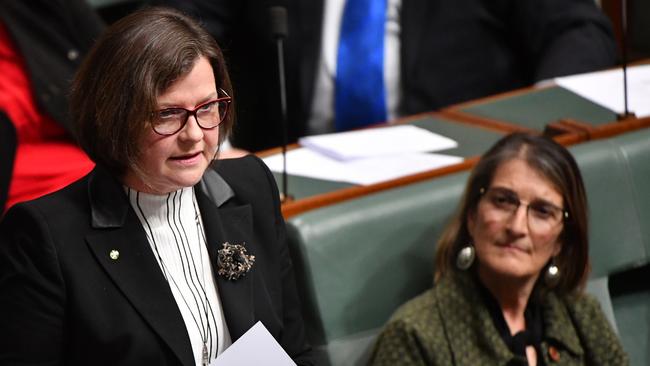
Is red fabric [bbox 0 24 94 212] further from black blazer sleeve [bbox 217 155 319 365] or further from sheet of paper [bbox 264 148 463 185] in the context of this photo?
black blazer sleeve [bbox 217 155 319 365]

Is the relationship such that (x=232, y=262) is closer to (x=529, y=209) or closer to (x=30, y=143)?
(x=529, y=209)

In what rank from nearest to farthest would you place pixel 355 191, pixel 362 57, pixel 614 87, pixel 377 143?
pixel 355 191 → pixel 377 143 → pixel 614 87 → pixel 362 57

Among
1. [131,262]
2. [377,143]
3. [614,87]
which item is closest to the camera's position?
[131,262]

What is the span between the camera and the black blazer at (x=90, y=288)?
1275mm

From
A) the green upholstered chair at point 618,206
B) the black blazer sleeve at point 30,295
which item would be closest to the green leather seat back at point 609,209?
the green upholstered chair at point 618,206

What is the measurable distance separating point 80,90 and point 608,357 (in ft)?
3.68

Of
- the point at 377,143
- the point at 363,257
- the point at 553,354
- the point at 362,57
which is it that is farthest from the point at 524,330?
the point at 362,57

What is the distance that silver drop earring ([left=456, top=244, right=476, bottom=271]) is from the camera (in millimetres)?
1817

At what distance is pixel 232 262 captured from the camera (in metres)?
1.42

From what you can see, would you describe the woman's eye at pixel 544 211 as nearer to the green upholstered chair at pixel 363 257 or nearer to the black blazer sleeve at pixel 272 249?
the green upholstered chair at pixel 363 257

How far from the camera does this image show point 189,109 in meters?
1.26

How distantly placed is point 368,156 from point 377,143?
105 millimetres

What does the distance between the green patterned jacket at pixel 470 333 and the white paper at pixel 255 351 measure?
399mm

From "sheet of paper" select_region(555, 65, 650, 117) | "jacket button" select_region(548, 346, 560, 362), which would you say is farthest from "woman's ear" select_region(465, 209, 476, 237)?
"sheet of paper" select_region(555, 65, 650, 117)
